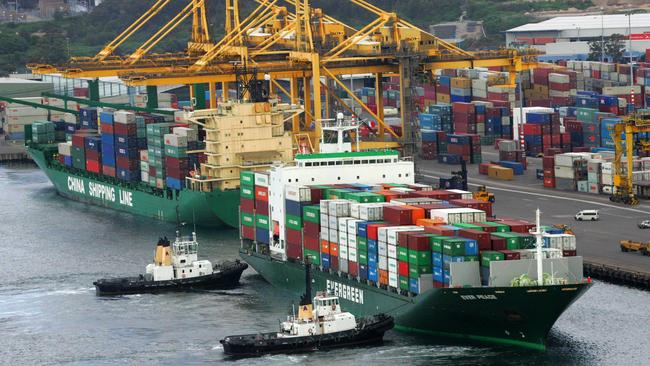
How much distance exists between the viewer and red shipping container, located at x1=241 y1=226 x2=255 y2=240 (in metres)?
79.9

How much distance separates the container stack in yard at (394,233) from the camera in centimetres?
6391

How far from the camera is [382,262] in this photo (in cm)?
6744

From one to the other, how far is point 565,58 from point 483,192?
79145 mm

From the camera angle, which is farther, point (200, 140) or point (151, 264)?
point (200, 140)

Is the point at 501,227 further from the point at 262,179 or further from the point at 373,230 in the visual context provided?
the point at 262,179

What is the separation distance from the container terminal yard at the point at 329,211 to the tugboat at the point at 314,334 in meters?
0.08

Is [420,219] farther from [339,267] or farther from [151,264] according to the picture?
[151,264]

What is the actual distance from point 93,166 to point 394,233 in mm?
52420

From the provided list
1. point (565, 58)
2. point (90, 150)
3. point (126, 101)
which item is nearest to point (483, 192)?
point (90, 150)

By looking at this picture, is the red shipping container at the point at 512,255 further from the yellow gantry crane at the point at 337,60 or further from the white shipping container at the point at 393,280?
the yellow gantry crane at the point at 337,60

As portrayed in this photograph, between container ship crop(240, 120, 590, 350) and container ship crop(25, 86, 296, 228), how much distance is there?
15639mm

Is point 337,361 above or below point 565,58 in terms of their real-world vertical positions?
below

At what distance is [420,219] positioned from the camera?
67812 mm

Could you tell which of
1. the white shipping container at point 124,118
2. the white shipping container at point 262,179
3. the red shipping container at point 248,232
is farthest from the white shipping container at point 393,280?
the white shipping container at point 124,118
